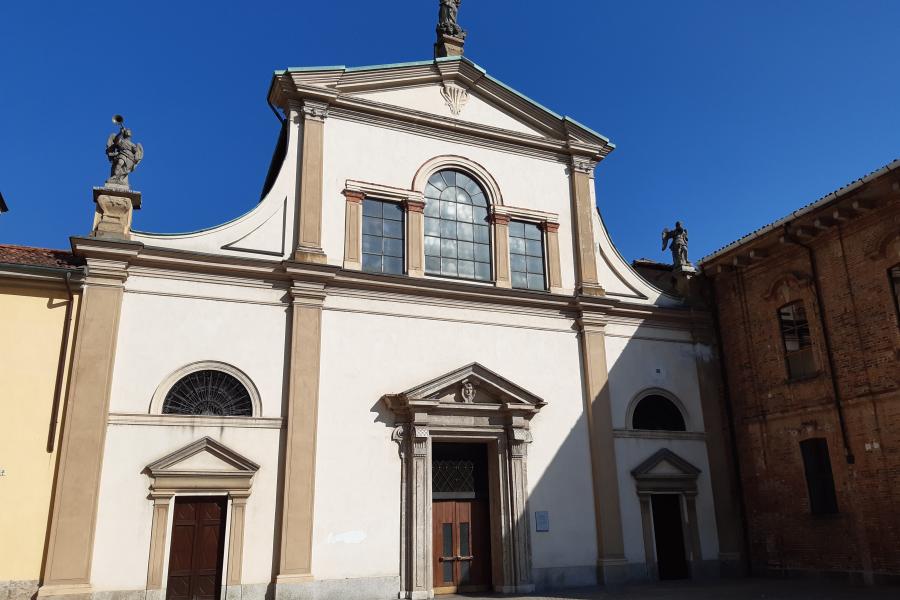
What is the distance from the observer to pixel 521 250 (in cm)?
1725

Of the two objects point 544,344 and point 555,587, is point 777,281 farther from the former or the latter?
point 555,587

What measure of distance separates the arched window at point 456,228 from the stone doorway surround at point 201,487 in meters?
5.84

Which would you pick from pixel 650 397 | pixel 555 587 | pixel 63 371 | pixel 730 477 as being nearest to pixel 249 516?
pixel 63 371

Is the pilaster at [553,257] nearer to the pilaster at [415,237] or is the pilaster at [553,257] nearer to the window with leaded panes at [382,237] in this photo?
the pilaster at [415,237]

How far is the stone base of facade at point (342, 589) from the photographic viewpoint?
12.6 m

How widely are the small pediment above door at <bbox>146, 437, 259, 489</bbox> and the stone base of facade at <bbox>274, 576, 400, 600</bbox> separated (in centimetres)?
197

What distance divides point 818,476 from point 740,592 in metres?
3.44

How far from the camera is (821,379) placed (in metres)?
15.2

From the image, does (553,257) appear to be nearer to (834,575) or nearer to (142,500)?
(834,575)

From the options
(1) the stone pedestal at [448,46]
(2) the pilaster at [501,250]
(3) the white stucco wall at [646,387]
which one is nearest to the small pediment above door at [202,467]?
(2) the pilaster at [501,250]

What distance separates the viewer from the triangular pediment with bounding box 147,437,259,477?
12623 millimetres

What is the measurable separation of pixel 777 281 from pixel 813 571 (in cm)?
623

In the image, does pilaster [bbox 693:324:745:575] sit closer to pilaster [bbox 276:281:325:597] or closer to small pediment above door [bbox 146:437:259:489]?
pilaster [bbox 276:281:325:597]

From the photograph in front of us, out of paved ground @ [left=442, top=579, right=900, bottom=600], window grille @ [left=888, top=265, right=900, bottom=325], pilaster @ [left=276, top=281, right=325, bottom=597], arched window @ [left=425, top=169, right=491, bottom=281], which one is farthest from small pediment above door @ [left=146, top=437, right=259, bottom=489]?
window grille @ [left=888, top=265, right=900, bottom=325]
